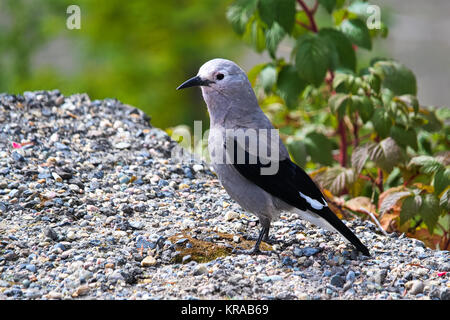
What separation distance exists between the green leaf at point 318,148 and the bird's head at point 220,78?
1359 millimetres

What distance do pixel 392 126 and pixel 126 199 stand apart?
1.89 meters

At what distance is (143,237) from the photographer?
349 cm

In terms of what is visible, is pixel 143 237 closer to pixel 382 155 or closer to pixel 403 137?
pixel 382 155

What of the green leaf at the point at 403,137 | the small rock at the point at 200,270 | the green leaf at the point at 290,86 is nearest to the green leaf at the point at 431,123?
the green leaf at the point at 403,137

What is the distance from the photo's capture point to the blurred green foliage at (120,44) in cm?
830

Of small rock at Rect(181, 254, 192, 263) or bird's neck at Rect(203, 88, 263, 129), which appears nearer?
small rock at Rect(181, 254, 192, 263)

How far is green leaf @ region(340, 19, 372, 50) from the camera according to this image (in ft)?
15.5

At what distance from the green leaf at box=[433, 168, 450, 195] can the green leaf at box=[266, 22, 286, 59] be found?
1.57 metres

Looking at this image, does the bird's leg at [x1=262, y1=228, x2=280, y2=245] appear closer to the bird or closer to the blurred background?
the bird

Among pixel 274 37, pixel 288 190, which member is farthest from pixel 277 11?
pixel 288 190

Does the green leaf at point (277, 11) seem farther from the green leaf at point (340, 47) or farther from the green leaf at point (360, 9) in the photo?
the green leaf at point (360, 9)

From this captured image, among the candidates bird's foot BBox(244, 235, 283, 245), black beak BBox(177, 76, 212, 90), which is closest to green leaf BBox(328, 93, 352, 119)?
bird's foot BBox(244, 235, 283, 245)
